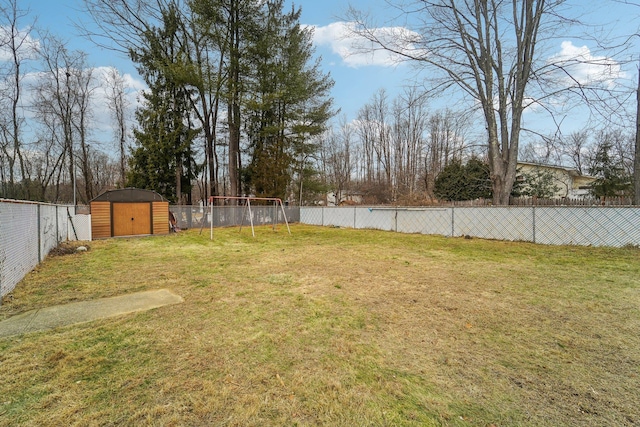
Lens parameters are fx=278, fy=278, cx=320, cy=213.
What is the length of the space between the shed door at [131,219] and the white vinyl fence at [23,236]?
311cm

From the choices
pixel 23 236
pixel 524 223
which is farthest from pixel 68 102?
pixel 524 223

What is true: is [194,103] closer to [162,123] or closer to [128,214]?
[162,123]

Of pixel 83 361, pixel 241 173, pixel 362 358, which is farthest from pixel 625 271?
pixel 241 173

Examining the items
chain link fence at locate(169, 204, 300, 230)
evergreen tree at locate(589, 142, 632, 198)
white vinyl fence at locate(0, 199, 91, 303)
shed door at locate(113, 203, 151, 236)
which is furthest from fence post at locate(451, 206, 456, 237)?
shed door at locate(113, 203, 151, 236)

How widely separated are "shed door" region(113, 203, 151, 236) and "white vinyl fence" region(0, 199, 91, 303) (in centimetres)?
311

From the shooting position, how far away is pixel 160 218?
13414mm

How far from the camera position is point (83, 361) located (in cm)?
227

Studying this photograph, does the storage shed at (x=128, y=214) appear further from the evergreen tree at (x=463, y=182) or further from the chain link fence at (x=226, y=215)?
the evergreen tree at (x=463, y=182)

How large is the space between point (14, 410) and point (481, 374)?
314 centimetres

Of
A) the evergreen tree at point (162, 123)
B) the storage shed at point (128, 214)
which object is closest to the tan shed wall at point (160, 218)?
the storage shed at point (128, 214)

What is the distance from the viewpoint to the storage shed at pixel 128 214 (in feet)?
38.6

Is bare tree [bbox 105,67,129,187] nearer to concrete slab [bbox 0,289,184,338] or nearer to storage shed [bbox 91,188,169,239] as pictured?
storage shed [bbox 91,188,169,239]

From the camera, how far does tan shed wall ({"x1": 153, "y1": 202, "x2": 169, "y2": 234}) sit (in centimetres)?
1324

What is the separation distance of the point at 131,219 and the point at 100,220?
43.9 inches
